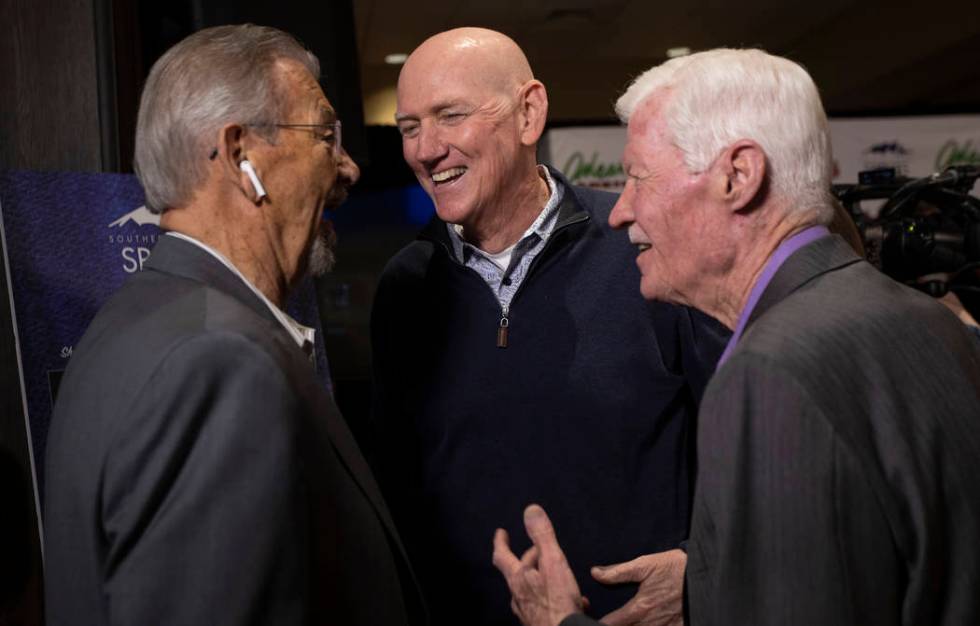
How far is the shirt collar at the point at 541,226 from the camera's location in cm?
192

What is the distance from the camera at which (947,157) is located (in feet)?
19.7

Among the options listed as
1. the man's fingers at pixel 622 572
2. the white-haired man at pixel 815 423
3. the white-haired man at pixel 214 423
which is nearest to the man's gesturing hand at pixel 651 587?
the man's fingers at pixel 622 572

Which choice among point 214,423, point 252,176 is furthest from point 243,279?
point 214,423

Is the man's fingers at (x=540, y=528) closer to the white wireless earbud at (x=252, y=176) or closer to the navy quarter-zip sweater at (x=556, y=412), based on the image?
the navy quarter-zip sweater at (x=556, y=412)

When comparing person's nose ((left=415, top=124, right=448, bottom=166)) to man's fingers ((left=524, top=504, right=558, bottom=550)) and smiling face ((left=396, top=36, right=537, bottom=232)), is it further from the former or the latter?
man's fingers ((left=524, top=504, right=558, bottom=550))

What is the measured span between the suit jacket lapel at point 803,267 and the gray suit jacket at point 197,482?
518 millimetres

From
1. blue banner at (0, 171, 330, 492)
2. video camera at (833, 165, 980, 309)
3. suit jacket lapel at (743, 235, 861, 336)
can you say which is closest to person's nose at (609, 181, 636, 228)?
suit jacket lapel at (743, 235, 861, 336)

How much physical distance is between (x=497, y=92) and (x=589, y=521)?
852 mm

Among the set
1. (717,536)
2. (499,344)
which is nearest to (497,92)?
(499,344)

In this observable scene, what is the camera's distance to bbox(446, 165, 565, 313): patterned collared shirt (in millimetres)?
1894

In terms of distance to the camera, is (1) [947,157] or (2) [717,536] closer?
(2) [717,536]

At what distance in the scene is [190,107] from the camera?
A: 1.25m

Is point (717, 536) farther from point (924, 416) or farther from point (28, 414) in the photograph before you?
point (28, 414)

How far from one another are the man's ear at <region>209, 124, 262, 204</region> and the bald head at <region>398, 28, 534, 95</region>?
692 mm
